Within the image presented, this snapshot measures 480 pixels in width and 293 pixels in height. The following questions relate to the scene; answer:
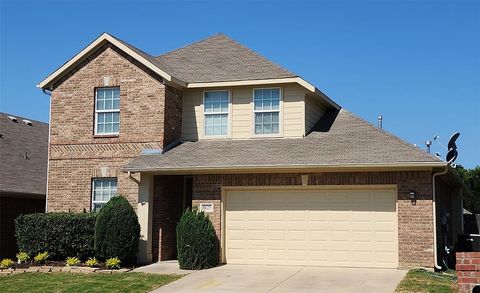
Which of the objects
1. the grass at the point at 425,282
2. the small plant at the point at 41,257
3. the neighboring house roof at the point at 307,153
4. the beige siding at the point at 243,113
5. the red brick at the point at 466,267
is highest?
the beige siding at the point at 243,113

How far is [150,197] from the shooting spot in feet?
62.3

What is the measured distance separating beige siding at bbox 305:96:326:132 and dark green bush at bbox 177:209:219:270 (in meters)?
4.64

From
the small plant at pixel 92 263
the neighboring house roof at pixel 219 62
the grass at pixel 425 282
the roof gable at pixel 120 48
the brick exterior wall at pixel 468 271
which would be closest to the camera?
the brick exterior wall at pixel 468 271

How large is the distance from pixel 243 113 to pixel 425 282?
8294mm

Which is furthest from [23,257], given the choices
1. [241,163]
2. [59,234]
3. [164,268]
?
[241,163]

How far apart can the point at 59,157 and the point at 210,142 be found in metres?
5.03

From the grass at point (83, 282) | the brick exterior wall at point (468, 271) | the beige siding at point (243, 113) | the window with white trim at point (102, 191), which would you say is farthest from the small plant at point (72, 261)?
the brick exterior wall at point (468, 271)

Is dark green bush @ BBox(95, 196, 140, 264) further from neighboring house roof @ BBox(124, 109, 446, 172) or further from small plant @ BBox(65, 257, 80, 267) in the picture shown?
neighboring house roof @ BBox(124, 109, 446, 172)

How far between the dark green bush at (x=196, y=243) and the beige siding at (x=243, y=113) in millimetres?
3530

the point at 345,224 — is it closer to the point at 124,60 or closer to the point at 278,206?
the point at 278,206

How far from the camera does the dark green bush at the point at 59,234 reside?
1836 cm

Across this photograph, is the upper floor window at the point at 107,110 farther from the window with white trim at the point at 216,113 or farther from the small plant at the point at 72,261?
the small plant at the point at 72,261

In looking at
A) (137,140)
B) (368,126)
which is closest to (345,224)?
(368,126)

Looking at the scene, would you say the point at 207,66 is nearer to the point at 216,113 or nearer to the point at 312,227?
the point at 216,113
